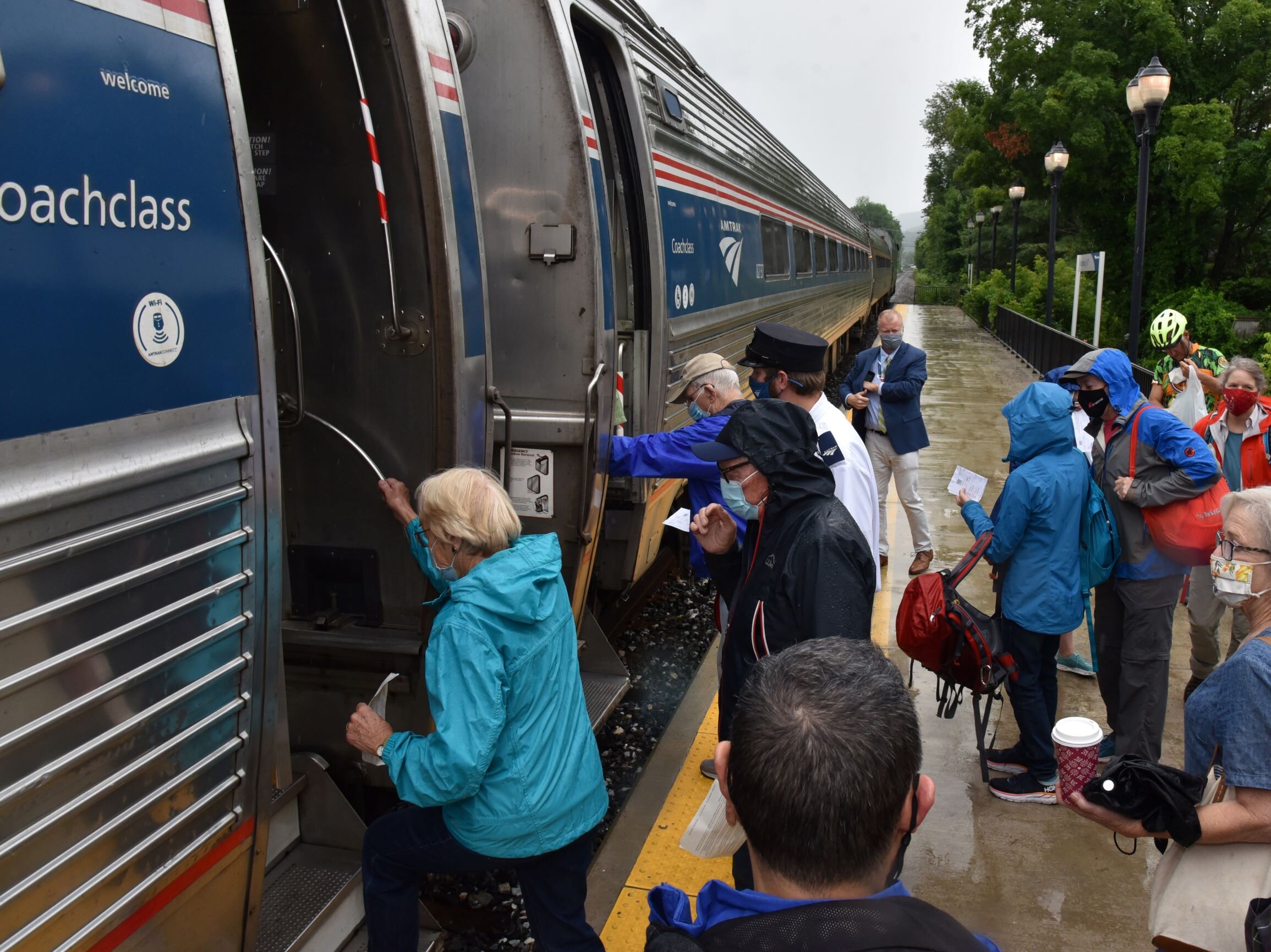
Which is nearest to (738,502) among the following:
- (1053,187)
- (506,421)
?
(506,421)

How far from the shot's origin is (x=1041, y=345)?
18.8 metres

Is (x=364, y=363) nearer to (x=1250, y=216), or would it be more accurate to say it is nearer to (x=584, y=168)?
(x=584, y=168)

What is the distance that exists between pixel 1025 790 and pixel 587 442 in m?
2.28

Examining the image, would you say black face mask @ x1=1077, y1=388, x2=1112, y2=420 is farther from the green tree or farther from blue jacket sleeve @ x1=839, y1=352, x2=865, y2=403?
the green tree

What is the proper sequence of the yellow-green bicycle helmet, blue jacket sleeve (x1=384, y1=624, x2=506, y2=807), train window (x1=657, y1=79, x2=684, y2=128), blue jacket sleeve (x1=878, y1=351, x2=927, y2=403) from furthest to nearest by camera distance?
1. blue jacket sleeve (x1=878, y1=351, x2=927, y2=403)
2. the yellow-green bicycle helmet
3. train window (x1=657, y1=79, x2=684, y2=128)
4. blue jacket sleeve (x1=384, y1=624, x2=506, y2=807)

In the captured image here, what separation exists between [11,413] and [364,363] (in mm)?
1660

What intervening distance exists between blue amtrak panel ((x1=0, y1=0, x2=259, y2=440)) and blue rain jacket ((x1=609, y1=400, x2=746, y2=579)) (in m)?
2.21

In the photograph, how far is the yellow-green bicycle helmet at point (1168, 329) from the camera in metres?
5.81

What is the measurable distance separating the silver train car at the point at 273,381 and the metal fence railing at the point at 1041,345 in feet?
25.3

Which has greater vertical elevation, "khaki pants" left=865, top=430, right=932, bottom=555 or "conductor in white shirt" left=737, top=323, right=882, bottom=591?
"conductor in white shirt" left=737, top=323, right=882, bottom=591

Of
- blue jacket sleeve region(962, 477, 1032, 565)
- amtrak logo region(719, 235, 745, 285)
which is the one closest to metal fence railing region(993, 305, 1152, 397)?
amtrak logo region(719, 235, 745, 285)

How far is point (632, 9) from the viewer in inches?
210

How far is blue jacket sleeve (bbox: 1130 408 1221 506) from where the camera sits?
391cm

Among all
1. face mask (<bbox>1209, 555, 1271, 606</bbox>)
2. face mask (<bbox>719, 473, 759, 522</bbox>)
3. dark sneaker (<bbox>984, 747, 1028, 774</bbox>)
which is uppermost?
face mask (<bbox>719, 473, 759, 522</bbox>)
